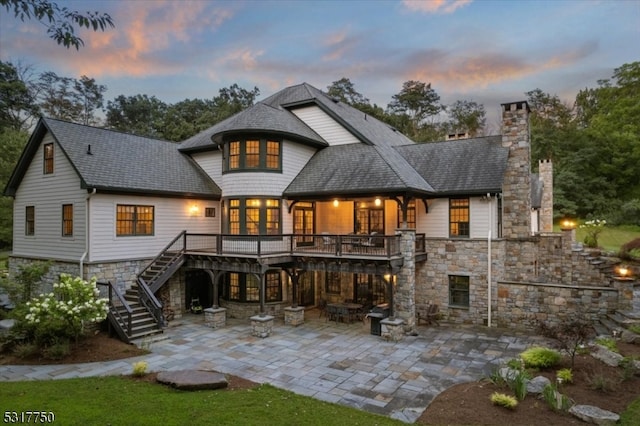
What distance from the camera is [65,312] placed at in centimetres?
1005

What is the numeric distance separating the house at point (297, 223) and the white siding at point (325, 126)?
3.2 inches

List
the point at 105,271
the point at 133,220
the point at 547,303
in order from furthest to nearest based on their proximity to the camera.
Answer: the point at 133,220
the point at 105,271
the point at 547,303

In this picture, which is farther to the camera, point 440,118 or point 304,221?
point 440,118

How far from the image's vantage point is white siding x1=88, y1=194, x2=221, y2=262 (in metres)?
13.1

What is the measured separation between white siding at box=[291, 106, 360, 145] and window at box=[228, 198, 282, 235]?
4.77m

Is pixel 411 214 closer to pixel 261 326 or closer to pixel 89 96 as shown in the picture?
pixel 261 326

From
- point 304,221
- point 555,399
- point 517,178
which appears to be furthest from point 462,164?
point 555,399

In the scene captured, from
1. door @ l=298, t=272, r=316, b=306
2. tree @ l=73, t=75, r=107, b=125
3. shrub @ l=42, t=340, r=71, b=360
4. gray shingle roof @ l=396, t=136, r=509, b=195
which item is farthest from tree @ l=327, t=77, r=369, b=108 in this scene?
shrub @ l=42, t=340, r=71, b=360

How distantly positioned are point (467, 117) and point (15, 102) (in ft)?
171

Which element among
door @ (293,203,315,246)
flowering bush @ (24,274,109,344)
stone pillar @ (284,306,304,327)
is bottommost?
stone pillar @ (284,306,304,327)

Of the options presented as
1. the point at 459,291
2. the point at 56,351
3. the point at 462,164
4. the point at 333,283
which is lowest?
the point at 56,351

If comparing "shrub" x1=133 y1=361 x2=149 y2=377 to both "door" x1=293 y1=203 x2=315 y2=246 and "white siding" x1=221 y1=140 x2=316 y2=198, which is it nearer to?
"white siding" x1=221 y1=140 x2=316 y2=198

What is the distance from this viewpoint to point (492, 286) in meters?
14.1

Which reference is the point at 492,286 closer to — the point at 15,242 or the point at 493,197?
the point at 493,197
